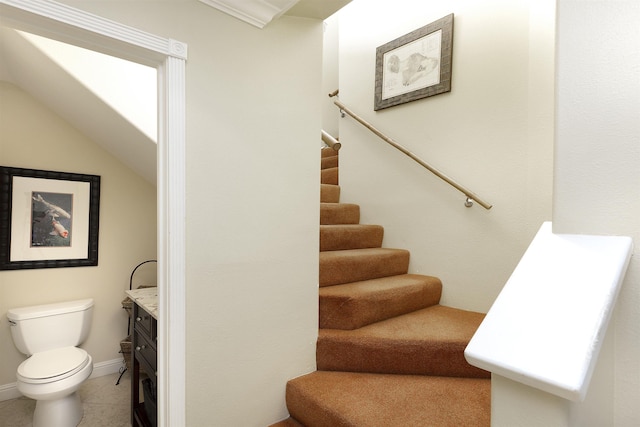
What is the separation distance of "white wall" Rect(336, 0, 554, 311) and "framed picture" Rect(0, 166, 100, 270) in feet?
7.80

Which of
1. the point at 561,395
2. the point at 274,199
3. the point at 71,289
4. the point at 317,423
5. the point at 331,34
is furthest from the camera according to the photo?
the point at 331,34

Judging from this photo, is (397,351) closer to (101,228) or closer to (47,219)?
(101,228)

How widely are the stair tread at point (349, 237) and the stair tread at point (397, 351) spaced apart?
73 centimetres

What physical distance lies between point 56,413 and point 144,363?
2.56 feet

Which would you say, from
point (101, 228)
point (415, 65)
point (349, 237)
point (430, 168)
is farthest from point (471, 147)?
point (101, 228)

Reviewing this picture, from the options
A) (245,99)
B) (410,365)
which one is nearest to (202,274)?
(245,99)

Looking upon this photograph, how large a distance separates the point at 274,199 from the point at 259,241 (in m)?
0.22

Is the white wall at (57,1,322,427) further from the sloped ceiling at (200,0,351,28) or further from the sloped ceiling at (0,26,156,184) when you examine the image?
the sloped ceiling at (0,26,156,184)

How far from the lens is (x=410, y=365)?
1715 millimetres

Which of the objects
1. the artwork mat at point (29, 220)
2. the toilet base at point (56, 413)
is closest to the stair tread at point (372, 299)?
the toilet base at point (56, 413)

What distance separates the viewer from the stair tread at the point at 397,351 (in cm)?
169

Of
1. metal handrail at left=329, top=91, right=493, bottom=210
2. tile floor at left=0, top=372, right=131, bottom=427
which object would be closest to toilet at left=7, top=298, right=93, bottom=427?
tile floor at left=0, top=372, right=131, bottom=427

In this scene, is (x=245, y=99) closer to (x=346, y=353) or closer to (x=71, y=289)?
(x=346, y=353)

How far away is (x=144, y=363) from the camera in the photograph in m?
1.97
